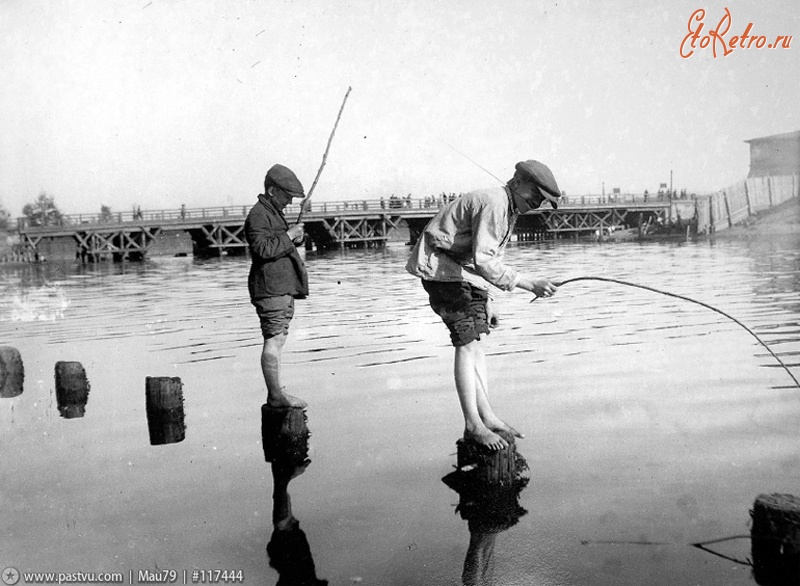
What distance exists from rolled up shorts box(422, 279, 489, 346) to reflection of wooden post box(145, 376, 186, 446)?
2.07 metres

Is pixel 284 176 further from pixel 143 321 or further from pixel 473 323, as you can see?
pixel 143 321

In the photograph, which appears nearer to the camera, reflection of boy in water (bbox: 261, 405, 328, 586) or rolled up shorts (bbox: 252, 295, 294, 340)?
reflection of boy in water (bbox: 261, 405, 328, 586)

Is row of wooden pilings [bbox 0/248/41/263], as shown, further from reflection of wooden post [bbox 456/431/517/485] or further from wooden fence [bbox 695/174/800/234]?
reflection of wooden post [bbox 456/431/517/485]

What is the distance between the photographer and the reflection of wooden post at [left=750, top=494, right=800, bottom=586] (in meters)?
2.76

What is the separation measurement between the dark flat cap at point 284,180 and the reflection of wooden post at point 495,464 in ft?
6.64

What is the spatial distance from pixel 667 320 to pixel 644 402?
4652mm

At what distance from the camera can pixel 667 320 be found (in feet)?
31.7

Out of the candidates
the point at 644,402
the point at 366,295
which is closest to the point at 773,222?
the point at 366,295

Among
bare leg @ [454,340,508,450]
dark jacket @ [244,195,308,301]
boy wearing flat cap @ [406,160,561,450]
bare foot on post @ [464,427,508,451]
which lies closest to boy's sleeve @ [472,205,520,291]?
boy wearing flat cap @ [406,160,561,450]

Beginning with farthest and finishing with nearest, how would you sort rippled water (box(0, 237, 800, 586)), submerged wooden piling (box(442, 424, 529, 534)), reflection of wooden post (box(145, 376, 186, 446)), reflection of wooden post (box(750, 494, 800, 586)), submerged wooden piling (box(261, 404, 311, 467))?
reflection of wooden post (box(145, 376, 186, 446)) → submerged wooden piling (box(261, 404, 311, 467)) → submerged wooden piling (box(442, 424, 529, 534)) → rippled water (box(0, 237, 800, 586)) → reflection of wooden post (box(750, 494, 800, 586))

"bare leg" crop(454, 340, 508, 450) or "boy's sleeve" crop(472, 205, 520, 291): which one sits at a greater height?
"boy's sleeve" crop(472, 205, 520, 291)

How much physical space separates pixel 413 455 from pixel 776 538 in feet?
6.52

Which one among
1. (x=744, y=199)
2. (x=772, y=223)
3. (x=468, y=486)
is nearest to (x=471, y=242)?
(x=468, y=486)

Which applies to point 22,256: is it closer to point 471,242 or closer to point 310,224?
point 310,224
